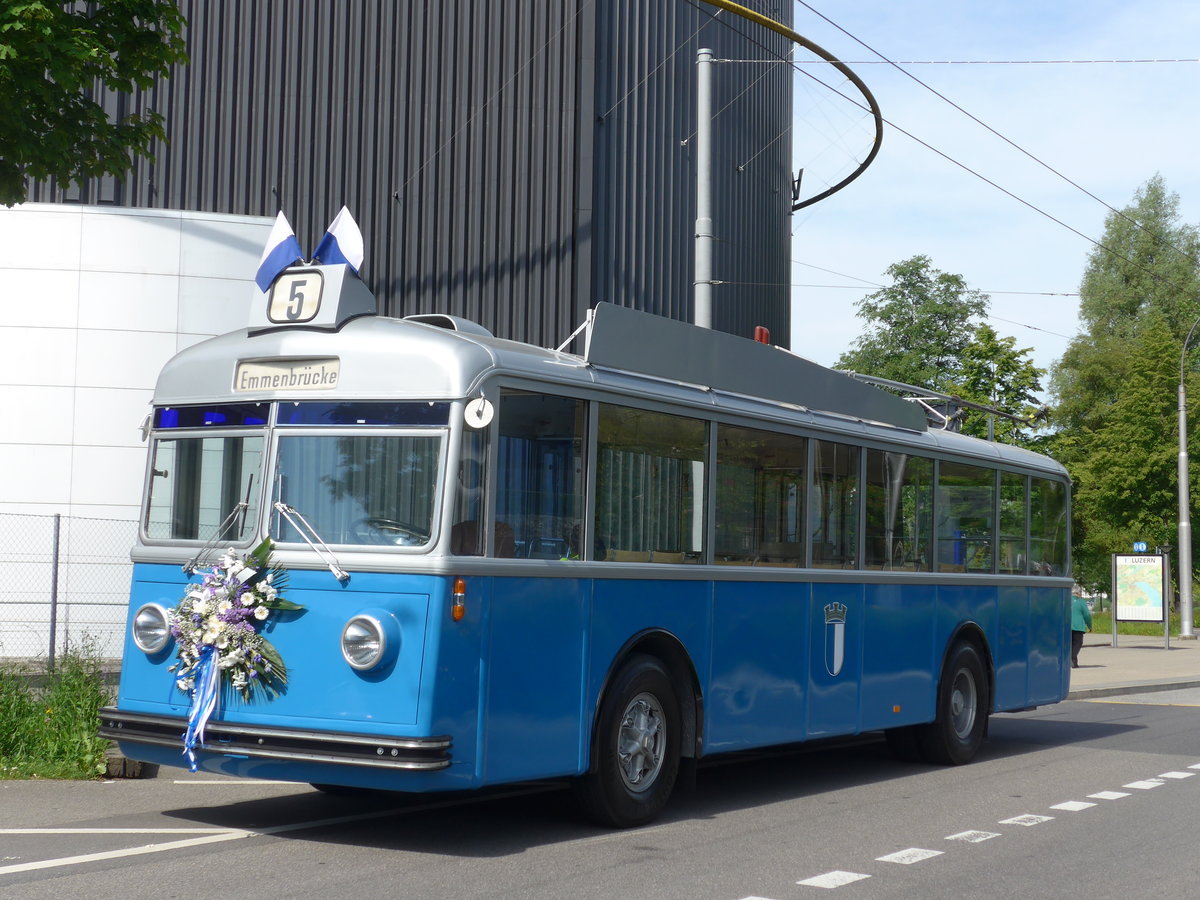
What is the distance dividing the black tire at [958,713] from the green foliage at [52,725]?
644 centimetres

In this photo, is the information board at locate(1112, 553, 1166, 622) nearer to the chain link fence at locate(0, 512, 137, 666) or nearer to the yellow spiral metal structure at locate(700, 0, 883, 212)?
the yellow spiral metal structure at locate(700, 0, 883, 212)

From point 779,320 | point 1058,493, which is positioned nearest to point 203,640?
point 1058,493

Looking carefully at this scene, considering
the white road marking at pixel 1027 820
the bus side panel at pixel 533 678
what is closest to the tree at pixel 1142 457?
the white road marking at pixel 1027 820

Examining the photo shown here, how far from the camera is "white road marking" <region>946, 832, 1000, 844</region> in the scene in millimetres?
8156

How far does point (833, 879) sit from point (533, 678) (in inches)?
69.5

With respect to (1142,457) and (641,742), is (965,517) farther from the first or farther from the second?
(1142,457)

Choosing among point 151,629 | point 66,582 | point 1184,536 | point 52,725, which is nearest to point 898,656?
point 151,629

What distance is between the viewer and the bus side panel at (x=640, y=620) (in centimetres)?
779

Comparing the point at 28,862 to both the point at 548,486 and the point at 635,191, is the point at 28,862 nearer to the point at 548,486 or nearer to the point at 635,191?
the point at 548,486

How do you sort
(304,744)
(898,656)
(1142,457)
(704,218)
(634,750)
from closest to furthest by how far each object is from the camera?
(304,744) < (634,750) < (898,656) < (704,218) < (1142,457)

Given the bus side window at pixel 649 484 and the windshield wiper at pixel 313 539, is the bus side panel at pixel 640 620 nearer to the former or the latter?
the bus side window at pixel 649 484

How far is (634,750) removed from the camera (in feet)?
26.8

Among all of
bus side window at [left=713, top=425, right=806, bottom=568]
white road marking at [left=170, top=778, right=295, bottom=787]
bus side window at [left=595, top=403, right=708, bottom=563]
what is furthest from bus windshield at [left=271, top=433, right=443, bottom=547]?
white road marking at [left=170, top=778, right=295, bottom=787]

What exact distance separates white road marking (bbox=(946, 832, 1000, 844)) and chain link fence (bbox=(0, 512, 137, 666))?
426 inches
